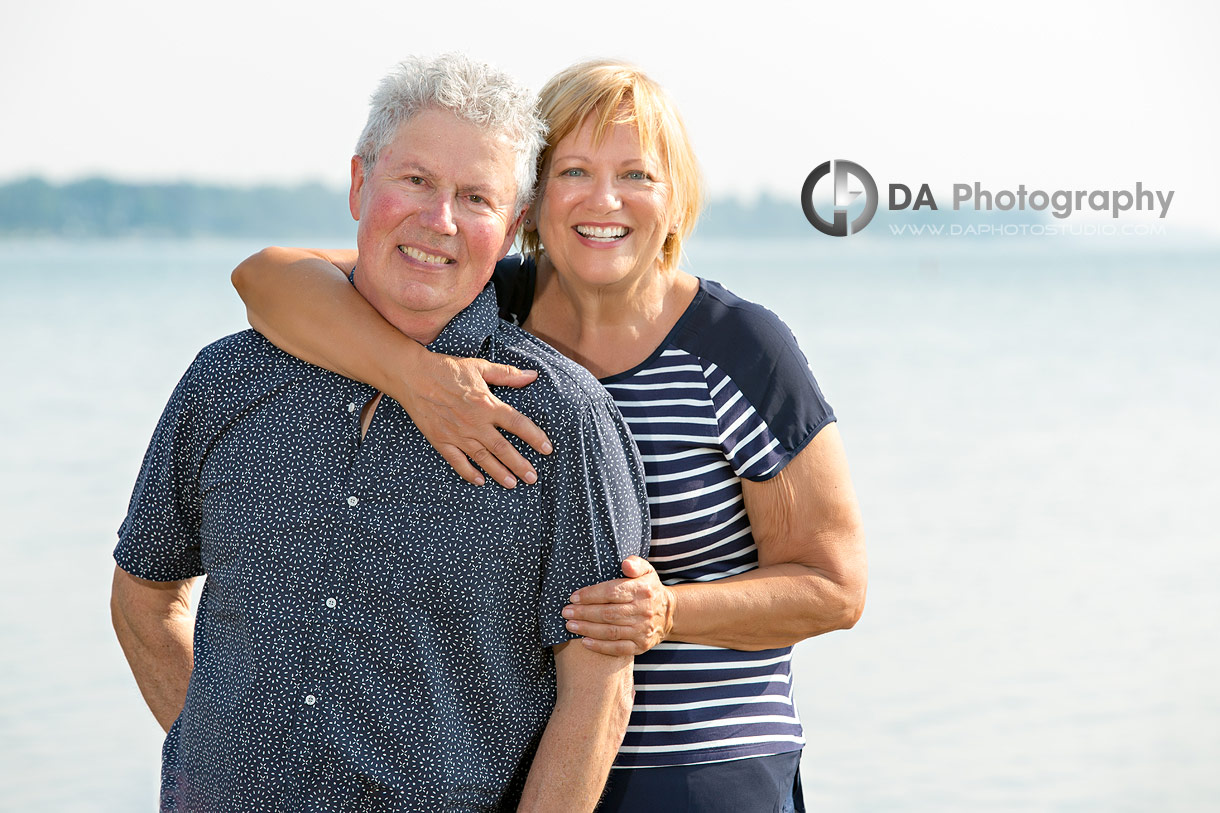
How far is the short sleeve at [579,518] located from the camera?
72.7 inches

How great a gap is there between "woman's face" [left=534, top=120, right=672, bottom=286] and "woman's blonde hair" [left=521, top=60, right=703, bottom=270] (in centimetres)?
2

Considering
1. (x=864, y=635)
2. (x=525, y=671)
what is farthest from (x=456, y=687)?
(x=864, y=635)

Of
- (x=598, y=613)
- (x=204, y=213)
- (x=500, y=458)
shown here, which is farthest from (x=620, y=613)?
(x=204, y=213)

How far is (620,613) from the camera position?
1840 millimetres

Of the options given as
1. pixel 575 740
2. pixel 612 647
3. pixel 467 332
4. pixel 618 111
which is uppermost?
pixel 618 111

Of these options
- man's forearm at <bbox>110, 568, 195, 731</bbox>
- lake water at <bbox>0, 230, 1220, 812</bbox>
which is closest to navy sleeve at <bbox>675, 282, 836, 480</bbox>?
man's forearm at <bbox>110, 568, 195, 731</bbox>

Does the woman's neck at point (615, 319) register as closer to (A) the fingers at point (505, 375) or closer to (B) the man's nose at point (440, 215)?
(A) the fingers at point (505, 375)

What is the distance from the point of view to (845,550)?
7.36 feet

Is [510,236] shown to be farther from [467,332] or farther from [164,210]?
[164,210]

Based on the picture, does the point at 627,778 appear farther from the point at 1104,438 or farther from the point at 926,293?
the point at 926,293

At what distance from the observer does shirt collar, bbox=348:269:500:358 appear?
195 centimetres

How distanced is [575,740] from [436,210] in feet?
2.64

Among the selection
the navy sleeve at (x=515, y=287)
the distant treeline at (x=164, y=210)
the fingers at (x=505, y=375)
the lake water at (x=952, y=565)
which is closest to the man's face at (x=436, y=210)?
the fingers at (x=505, y=375)

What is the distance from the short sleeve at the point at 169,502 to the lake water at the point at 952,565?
11.4 feet
